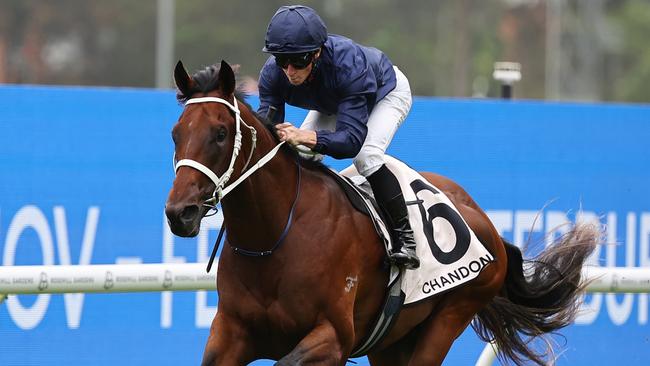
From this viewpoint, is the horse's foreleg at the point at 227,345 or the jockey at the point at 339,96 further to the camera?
the jockey at the point at 339,96

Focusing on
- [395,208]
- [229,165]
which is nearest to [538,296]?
[395,208]

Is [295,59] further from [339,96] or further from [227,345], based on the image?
[227,345]

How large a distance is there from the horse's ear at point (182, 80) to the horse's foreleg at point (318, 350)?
0.96 m

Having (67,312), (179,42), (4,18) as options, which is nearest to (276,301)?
(67,312)

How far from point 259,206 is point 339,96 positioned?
570 mm

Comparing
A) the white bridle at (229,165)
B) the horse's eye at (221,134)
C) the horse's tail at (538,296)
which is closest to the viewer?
the white bridle at (229,165)

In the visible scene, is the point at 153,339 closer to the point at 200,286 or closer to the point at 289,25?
the point at 200,286

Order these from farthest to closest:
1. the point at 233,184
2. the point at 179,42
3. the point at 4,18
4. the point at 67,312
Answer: the point at 4,18 → the point at 179,42 → the point at 67,312 → the point at 233,184

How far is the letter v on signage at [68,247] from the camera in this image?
5.64m

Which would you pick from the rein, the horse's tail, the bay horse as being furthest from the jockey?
the horse's tail

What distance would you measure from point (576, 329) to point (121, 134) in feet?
9.16

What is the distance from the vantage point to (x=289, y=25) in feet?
14.0

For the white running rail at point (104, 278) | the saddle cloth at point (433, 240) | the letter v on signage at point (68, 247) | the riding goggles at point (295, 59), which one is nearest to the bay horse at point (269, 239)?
the saddle cloth at point (433, 240)

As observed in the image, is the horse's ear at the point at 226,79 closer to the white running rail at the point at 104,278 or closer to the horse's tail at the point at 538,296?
the white running rail at the point at 104,278
